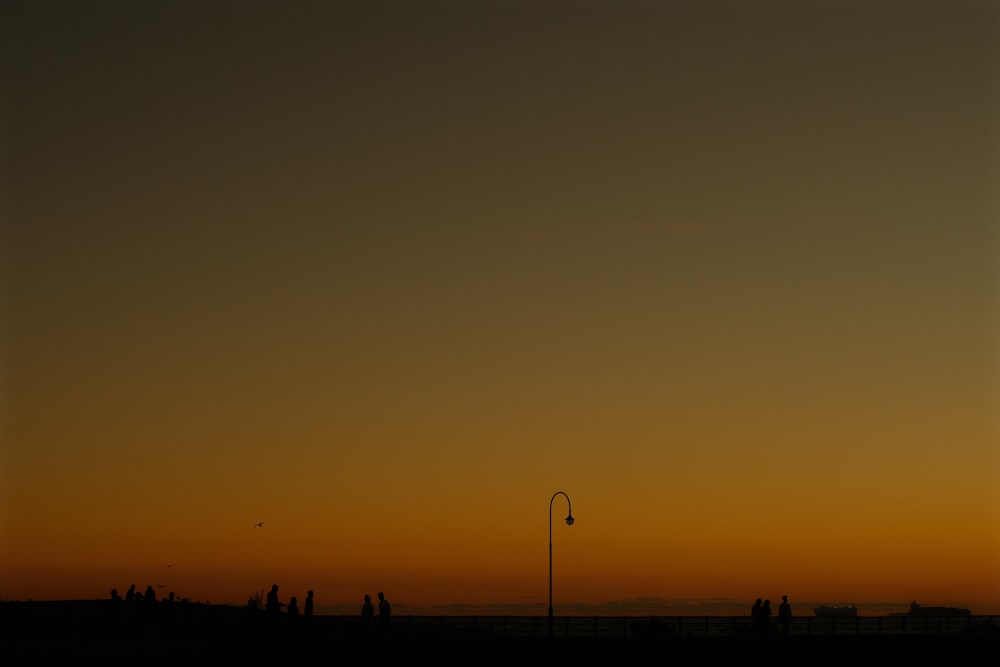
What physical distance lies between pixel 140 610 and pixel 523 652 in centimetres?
1486

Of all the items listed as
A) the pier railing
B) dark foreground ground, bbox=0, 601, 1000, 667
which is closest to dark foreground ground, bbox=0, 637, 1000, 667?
dark foreground ground, bbox=0, 601, 1000, 667

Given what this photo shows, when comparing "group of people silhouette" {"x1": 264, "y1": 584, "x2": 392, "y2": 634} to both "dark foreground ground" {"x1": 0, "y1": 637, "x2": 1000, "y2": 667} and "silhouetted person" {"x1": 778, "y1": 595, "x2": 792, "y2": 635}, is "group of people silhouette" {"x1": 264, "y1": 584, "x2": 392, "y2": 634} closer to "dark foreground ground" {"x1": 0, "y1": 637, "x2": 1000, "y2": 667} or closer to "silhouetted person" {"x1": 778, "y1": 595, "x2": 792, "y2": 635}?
"dark foreground ground" {"x1": 0, "y1": 637, "x2": 1000, "y2": 667}

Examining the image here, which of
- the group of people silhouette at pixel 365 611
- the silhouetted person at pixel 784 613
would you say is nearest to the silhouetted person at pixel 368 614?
the group of people silhouette at pixel 365 611

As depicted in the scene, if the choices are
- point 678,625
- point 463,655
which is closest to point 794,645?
point 678,625

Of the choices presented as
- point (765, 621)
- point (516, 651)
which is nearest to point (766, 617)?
point (765, 621)

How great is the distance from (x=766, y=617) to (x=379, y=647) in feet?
59.9

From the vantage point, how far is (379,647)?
1854 inches

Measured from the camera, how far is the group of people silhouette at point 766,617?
53.9 m

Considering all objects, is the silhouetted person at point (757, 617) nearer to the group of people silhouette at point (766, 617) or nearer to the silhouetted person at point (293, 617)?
the group of people silhouette at point (766, 617)

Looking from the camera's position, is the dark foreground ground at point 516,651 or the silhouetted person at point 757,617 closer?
the dark foreground ground at point 516,651

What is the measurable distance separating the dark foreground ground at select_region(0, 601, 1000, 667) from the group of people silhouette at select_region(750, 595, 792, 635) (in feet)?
1.59

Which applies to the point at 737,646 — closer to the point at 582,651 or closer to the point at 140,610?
the point at 582,651

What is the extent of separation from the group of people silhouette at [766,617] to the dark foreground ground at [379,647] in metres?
0.48

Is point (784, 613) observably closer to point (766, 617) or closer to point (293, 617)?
point (766, 617)
